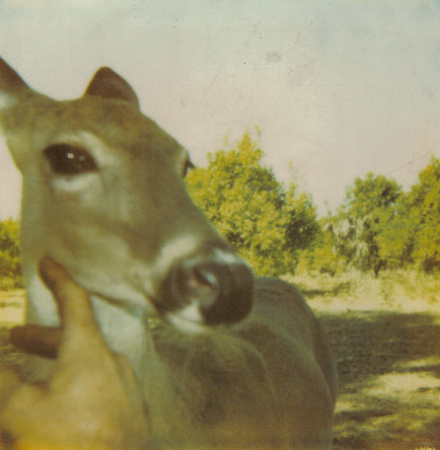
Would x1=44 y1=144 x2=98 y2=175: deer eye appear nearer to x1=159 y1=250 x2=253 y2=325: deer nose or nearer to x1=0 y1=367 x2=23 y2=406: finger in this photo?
x1=159 y1=250 x2=253 y2=325: deer nose

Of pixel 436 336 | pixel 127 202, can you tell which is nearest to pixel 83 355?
pixel 127 202

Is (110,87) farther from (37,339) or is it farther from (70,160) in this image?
(37,339)

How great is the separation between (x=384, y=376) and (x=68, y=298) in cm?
488

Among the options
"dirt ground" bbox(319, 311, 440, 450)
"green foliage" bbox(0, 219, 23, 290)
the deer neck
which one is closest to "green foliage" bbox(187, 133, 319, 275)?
"green foliage" bbox(0, 219, 23, 290)

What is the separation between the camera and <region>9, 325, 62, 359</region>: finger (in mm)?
883

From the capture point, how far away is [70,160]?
113 centimetres

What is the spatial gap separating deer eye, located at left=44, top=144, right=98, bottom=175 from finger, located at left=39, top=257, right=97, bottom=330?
0.88ft

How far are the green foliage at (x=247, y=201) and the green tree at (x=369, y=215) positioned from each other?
198 centimetres

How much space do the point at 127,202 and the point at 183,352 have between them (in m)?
0.77

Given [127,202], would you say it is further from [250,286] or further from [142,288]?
[250,286]

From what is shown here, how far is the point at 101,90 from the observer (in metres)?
1.44

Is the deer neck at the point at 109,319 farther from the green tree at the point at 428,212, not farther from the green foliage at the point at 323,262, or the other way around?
the green foliage at the point at 323,262

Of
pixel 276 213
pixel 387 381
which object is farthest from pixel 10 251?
pixel 387 381

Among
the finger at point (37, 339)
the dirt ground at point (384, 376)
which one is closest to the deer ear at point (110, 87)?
the finger at point (37, 339)
